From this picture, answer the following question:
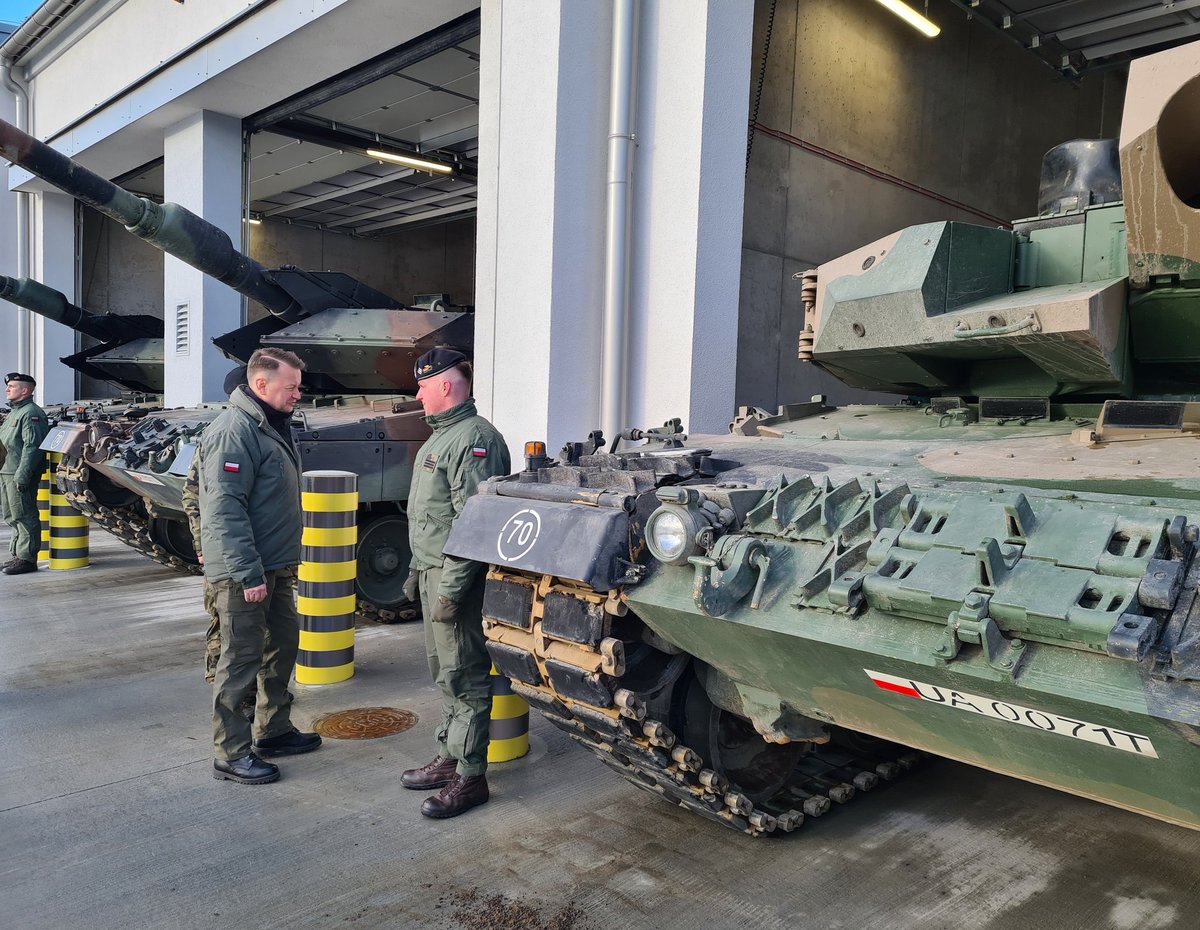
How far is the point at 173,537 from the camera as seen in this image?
9.48 m

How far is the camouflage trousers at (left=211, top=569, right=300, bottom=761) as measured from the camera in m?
4.16

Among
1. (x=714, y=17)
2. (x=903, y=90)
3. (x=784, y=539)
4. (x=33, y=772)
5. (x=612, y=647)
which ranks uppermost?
(x=903, y=90)

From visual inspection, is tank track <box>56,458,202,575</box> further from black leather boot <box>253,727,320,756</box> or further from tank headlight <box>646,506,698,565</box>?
tank headlight <box>646,506,698,565</box>

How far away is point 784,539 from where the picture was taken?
2949 millimetres

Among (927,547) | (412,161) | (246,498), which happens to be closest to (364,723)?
(246,498)

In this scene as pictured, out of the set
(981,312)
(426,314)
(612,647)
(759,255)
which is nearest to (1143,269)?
(981,312)

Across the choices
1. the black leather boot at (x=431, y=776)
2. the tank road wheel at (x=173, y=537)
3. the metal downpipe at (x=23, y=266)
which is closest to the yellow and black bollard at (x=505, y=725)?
the black leather boot at (x=431, y=776)

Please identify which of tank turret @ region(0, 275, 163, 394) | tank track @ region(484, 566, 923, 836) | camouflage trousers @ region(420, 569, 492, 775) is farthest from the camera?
tank turret @ region(0, 275, 163, 394)

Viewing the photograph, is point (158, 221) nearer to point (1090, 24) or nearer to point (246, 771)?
point (246, 771)

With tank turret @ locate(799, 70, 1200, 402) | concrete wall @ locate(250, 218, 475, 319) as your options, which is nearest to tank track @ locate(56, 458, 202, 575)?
tank turret @ locate(799, 70, 1200, 402)

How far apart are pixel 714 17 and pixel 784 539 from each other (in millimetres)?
4720

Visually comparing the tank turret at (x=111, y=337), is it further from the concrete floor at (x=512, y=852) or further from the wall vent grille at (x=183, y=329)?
the concrete floor at (x=512, y=852)

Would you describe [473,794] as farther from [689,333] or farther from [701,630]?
[689,333]

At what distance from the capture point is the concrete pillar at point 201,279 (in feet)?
38.7
